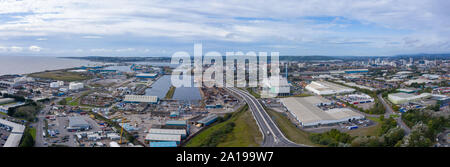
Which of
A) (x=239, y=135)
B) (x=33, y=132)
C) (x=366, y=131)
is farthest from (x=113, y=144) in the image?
(x=366, y=131)

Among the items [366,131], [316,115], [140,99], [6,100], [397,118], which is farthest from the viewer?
[140,99]

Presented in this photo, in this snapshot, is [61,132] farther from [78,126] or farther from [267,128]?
[267,128]

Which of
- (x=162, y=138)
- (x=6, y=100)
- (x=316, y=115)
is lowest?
(x=162, y=138)

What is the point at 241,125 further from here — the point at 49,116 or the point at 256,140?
Answer: the point at 49,116

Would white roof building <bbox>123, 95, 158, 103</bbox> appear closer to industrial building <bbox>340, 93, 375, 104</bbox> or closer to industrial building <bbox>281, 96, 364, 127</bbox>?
industrial building <bbox>281, 96, 364, 127</bbox>

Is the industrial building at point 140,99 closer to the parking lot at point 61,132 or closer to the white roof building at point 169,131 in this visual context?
Result: the parking lot at point 61,132

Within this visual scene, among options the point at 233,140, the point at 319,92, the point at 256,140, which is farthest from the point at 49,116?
the point at 319,92
